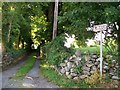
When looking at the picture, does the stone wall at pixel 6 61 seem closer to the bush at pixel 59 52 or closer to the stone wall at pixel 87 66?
the bush at pixel 59 52

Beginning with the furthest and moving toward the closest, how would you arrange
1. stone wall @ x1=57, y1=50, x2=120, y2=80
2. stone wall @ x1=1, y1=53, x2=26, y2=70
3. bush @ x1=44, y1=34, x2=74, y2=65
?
stone wall @ x1=1, y1=53, x2=26, y2=70 → bush @ x1=44, y1=34, x2=74, y2=65 → stone wall @ x1=57, y1=50, x2=120, y2=80

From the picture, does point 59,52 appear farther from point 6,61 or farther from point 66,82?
point 66,82

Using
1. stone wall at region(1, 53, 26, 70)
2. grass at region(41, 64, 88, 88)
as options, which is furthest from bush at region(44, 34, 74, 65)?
stone wall at region(1, 53, 26, 70)

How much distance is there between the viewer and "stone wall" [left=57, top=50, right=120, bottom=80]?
386 inches

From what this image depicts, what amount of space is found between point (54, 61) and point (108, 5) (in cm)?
651

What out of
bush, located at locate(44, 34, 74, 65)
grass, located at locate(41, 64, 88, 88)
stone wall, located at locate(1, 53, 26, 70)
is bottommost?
grass, located at locate(41, 64, 88, 88)

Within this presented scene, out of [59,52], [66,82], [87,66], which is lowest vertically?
[66,82]

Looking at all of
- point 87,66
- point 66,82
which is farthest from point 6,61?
point 87,66

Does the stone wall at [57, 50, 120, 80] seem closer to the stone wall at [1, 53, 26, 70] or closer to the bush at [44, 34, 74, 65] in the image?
the bush at [44, 34, 74, 65]

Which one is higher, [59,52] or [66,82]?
[59,52]

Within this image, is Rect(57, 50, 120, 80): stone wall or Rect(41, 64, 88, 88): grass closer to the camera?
Rect(41, 64, 88, 88): grass

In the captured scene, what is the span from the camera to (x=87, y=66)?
10133 mm

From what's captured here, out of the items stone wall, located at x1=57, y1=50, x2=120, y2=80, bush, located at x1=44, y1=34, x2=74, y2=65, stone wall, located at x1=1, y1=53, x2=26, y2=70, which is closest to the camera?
stone wall, located at x1=57, y1=50, x2=120, y2=80

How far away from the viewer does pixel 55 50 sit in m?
14.2
